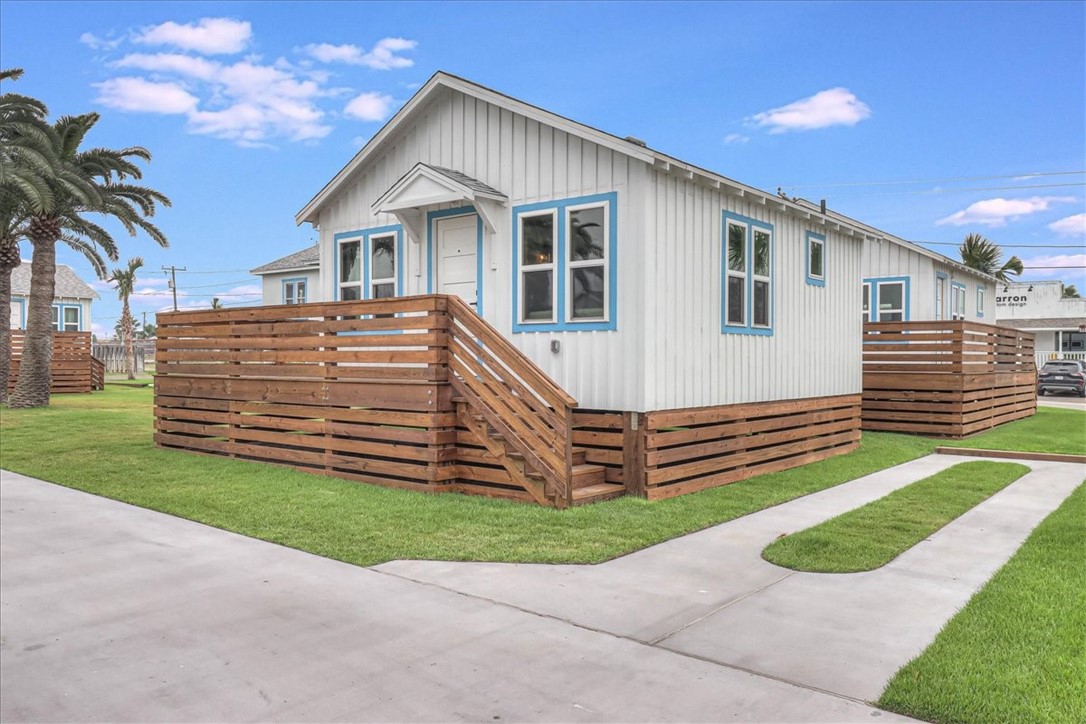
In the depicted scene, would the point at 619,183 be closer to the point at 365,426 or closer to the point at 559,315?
the point at 559,315

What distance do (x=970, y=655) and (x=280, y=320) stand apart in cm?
842

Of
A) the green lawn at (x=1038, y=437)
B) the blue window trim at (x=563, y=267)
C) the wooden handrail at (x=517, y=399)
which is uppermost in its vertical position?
the blue window trim at (x=563, y=267)

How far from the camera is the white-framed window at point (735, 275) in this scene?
959 cm

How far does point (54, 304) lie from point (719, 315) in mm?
45515

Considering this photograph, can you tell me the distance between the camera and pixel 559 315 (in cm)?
870

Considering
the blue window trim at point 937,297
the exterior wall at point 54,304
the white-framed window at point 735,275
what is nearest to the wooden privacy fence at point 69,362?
the exterior wall at point 54,304

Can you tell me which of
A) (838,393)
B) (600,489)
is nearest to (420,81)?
(600,489)

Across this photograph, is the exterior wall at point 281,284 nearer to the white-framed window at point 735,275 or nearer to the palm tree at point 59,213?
the palm tree at point 59,213

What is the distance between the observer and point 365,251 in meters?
10.8

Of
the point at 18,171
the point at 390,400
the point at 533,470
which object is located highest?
the point at 18,171

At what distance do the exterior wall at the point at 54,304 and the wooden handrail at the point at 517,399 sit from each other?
4078 centimetres

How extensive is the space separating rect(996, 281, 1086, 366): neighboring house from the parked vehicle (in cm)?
1199

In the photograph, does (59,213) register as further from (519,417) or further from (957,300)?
(957,300)

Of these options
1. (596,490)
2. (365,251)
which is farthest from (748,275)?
(365,251)
